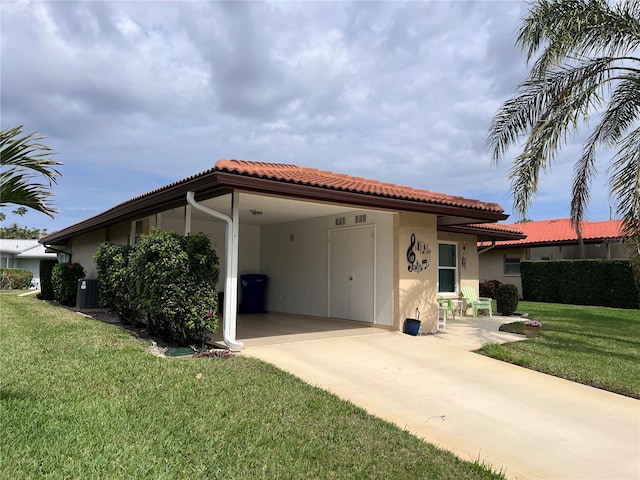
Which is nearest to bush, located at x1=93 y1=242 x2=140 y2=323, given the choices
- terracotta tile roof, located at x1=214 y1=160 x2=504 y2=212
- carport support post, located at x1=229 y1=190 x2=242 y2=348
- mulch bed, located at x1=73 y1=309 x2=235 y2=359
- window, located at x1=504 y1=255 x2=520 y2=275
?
mulch bed, located at x1=73 y1=309 x2=235 y2=359

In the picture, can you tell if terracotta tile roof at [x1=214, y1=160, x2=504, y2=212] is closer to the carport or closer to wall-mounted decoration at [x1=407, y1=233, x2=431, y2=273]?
wall-mounted decoration at [x1=407, y1=233, x2=431, y2=273]

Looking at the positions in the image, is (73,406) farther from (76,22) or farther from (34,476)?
(76,22)

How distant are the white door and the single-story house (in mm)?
26

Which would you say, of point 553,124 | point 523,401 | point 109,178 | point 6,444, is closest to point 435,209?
point 553,124

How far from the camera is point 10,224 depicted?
205 ft

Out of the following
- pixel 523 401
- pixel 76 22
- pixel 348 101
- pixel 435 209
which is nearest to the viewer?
pixel 523 401

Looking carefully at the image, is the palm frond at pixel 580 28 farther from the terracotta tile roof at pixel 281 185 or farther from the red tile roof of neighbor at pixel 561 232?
the red tile roof of neighbor at pixel 561 232

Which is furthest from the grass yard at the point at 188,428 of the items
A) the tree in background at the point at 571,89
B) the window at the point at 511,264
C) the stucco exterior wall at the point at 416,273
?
the window at the point at 511,264

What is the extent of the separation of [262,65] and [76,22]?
386 centimetres

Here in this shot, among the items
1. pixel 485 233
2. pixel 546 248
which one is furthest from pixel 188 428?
pixel 546 248

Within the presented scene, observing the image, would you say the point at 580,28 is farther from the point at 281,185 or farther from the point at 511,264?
the point at 511,264

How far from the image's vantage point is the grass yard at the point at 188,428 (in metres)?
3.51

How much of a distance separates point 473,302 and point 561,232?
12.8 metres

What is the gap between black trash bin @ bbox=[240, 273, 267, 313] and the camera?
14.4m
